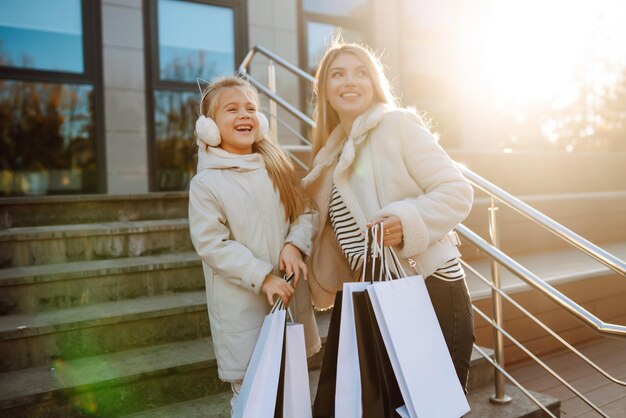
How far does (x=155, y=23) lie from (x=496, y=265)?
4.49m

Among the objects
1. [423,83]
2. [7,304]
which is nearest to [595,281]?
[7,304]

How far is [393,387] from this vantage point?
1.24 m

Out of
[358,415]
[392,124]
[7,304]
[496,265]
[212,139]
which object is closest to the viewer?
[358,415]

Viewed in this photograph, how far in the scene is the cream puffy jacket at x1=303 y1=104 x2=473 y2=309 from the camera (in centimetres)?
144

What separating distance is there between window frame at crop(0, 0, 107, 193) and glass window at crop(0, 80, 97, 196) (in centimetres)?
5

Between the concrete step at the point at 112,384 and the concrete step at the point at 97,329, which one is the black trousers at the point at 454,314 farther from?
the concrete step at the point at 97,329

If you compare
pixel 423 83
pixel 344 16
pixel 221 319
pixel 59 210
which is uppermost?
pixel 344 16

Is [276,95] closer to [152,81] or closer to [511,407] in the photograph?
[152,81]

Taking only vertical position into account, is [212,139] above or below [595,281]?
above

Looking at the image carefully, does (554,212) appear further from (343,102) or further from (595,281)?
(343,102)

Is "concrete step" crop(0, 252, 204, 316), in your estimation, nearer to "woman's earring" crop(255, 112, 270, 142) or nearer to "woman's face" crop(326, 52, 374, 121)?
"woman's earring" crop(255, 112, 270, 142)

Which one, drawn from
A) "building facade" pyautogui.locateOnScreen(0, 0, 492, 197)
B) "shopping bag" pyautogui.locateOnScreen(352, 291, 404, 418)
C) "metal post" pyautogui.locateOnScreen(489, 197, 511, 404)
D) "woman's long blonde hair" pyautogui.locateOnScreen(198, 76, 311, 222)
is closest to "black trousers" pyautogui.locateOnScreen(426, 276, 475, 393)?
"shopping bag" pyautogui.locateOnScreen(352, 291, 404, 418)

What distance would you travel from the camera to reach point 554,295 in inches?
78.3

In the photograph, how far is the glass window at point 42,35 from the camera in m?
4.79
